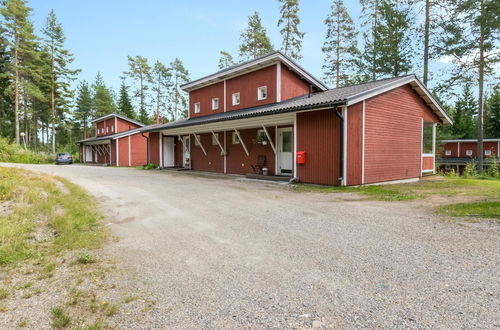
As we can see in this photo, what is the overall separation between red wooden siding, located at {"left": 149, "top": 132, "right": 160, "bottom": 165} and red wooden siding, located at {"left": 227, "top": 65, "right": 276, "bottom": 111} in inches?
252

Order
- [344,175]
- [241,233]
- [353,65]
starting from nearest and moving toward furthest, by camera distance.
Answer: [241,233] → [344,175] → [353,65]

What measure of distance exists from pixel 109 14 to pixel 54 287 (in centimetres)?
1613

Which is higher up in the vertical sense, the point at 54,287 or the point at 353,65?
the point at 353,65

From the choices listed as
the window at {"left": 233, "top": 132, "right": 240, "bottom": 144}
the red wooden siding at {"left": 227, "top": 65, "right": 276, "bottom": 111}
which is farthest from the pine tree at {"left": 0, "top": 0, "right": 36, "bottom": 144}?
the window at {"left": 233, "top": 132, "right": 240, "bottom": 144}

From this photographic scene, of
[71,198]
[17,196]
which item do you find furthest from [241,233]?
[17,196]

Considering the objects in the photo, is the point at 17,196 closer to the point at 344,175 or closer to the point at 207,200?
the point at 207,200

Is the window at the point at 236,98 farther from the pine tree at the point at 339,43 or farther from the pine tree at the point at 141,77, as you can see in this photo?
the pine tree at the point at 141,77

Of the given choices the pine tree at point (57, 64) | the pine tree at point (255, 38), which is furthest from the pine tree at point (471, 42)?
the pine tree at point (57, 64)

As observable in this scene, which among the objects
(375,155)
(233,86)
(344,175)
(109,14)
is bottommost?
(344,175)

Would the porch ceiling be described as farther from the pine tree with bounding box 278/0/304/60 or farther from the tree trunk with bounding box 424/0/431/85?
the pine tree with bounding box 278/0/304/60

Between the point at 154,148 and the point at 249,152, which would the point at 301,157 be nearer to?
the point at 249,152

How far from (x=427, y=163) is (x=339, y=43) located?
50.7 ft

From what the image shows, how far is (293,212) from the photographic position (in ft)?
19.8

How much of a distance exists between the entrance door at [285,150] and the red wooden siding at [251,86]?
Answer: 225cm
